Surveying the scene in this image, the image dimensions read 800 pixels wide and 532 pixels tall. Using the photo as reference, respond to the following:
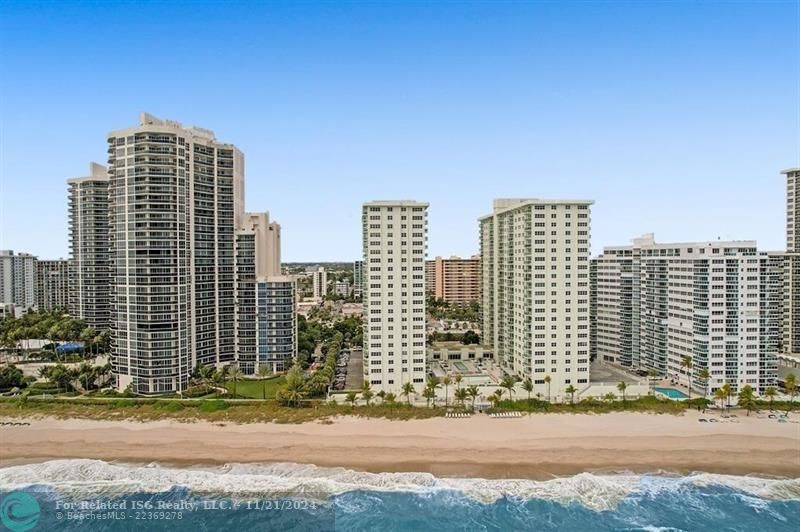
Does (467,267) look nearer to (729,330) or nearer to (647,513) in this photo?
(729,330)

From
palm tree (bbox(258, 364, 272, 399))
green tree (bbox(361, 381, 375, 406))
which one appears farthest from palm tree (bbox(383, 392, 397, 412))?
palm tree (bbox(258, 364, 272, 399))

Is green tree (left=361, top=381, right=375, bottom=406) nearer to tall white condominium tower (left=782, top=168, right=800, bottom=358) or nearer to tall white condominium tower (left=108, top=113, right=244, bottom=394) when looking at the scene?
tall white condominium tower (left=108, top=113, right=244, bottom=394)

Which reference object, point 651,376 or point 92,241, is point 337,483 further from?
point 92,241

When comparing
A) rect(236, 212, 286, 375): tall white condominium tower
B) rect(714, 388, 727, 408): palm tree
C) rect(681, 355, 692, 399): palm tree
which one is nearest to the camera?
rect(714, 388, 727, 408): palm tree

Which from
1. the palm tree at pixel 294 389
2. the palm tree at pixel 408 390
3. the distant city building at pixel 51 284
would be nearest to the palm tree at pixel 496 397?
the palm tree at pixel 408 390

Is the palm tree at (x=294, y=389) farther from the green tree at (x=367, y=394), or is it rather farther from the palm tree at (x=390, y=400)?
the palm tree at (x=390, y=400)

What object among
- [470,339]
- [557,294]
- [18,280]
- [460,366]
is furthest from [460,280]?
[18,280]

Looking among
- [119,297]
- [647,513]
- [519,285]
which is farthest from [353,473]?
[119,297]
